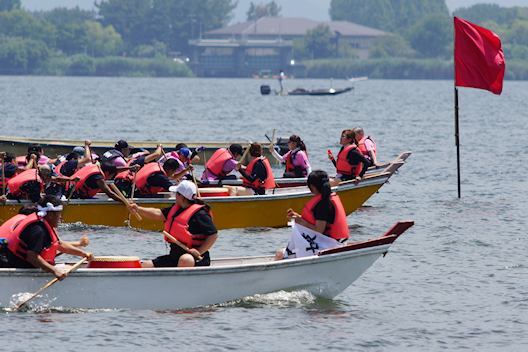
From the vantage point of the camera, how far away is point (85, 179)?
2822 centimetres

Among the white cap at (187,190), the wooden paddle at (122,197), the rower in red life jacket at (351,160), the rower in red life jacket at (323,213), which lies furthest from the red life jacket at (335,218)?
the rower in red life jacket at (351,160)

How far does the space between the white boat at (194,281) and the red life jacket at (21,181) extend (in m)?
6.98

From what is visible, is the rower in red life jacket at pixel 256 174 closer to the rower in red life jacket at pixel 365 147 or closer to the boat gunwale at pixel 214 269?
the rower in red life jacket at pixel 365 147

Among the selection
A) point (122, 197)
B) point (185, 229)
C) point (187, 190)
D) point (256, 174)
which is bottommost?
point (256, 174)

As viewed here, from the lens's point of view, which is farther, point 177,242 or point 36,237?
point 177,242

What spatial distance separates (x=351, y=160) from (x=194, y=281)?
39.9 feet

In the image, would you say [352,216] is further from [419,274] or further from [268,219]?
[419,274]

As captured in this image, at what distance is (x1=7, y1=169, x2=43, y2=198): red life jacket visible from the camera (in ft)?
90.8

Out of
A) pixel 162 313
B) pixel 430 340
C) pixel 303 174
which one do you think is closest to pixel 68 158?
pixel 303 174

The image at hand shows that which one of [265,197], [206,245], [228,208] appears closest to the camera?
[206,245]

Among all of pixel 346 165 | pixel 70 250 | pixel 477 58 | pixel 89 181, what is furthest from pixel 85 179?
pixel 477 58

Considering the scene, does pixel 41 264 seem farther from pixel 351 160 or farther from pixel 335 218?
pixel 351 160

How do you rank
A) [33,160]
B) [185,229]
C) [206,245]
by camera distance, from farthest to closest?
1. [33,160]
2. [206,245]
3. [185,229]

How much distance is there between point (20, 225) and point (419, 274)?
8.74 meters
